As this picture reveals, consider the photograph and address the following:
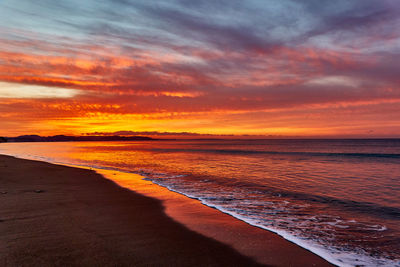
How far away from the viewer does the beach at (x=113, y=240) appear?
4.87 metres

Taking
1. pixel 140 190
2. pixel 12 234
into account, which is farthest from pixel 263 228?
pixel 140 190

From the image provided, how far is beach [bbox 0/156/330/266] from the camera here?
4871 millimetres

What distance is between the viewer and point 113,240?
228 inches

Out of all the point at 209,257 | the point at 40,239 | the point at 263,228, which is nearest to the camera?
the point at 209,257

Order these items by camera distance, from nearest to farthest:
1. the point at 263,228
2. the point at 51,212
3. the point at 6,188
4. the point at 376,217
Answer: the point at 263,228 < the point at 51,212 < the point at 376,217 < the point at 6,188

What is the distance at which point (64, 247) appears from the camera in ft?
17.2

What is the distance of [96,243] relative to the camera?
554cm

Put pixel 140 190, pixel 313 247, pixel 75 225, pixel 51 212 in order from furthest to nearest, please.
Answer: pixel 140 190
pixel 51 212
pixel 75 225
pixel 313 247

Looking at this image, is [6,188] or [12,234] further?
[6,188]

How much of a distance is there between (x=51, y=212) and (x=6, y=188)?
561 cm

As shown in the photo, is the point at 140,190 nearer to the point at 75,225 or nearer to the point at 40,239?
the point at 75,225

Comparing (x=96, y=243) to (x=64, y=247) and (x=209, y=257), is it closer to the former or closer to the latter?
(x=64, y=247)

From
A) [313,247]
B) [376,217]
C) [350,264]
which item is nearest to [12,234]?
[313,247]

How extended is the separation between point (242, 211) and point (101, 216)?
4.75m
